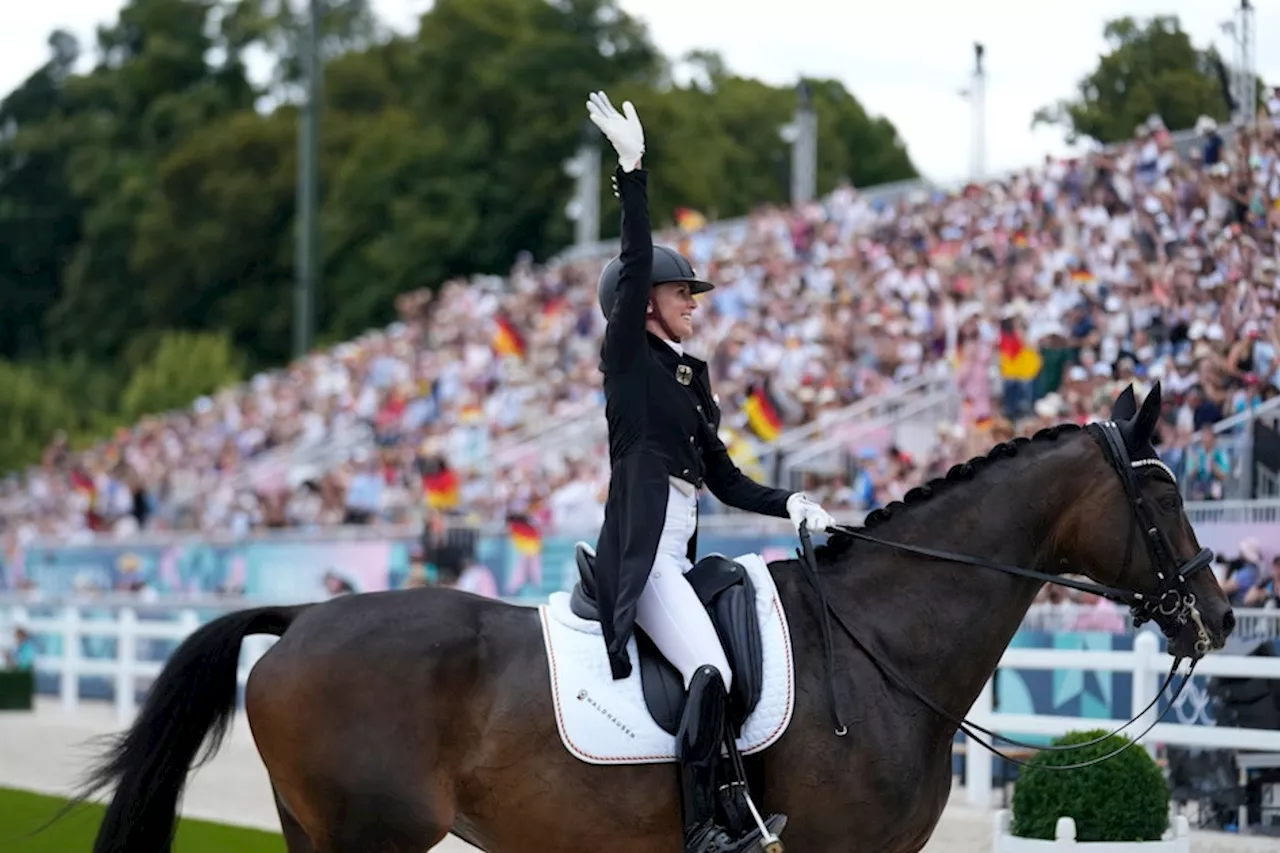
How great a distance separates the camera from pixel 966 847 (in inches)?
377

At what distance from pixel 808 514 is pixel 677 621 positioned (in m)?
0.58

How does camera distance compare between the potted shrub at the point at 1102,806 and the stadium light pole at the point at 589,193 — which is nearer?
the potted shrub at the point at 1102,806

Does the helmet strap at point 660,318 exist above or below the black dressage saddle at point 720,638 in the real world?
above

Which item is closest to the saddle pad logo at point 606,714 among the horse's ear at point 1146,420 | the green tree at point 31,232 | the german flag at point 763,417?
the horse's ear at point 1146,420

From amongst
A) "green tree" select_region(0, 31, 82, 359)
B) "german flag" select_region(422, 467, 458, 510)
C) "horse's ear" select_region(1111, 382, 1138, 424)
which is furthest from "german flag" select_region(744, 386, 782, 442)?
"green tree" select_region(0, 31, 82, 359)

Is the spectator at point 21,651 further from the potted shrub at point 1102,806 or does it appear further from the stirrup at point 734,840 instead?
the stirrup at point 734,840

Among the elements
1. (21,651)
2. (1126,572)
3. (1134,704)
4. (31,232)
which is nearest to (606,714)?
(1126,572)

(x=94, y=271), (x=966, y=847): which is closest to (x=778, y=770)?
(x=966, y=847)

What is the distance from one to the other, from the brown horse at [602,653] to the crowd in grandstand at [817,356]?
602cm

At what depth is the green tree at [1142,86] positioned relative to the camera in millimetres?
13844

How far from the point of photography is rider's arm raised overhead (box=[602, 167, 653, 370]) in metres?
5.62

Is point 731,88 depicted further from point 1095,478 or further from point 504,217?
point 1095,478

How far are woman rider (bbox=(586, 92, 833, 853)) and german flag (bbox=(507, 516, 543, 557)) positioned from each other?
10.9m

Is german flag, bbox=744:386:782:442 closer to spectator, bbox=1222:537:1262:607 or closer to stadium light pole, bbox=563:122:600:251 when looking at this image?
spectator, bbox=1222:537:1262:607
